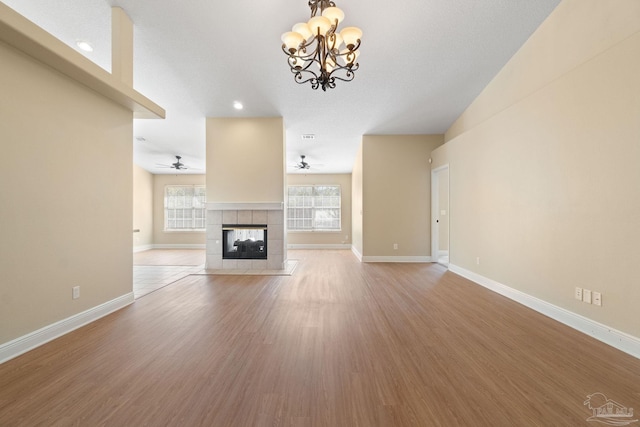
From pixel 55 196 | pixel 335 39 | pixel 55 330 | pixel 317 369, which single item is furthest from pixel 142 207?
pixel 317 369

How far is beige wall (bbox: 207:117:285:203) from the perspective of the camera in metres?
5.46

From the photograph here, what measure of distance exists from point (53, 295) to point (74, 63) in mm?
2127

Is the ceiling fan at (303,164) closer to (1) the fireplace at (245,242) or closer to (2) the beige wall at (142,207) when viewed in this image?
(1) the fireplace at (245,242)

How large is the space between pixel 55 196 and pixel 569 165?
516 cm

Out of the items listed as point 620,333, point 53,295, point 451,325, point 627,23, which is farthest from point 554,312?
point 53,295

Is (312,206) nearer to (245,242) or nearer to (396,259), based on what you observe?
(396,259)

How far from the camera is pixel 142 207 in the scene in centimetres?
898

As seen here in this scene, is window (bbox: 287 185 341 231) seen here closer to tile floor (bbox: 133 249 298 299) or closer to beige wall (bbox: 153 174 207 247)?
tile floor (bbox: 133 249 298 299)

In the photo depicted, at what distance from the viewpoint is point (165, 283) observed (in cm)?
446

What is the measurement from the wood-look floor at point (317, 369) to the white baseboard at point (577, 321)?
99 mm

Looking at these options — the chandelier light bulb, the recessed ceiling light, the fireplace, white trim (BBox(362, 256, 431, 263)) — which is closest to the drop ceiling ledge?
the recessed ceiling light

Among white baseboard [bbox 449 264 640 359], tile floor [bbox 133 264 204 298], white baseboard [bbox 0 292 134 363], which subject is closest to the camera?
white baseboard [bbox 0 292 134 363]

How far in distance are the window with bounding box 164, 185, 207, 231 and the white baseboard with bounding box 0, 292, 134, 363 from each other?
654 centimetres

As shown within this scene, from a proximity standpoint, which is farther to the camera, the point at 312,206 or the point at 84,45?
the point at 312,206
